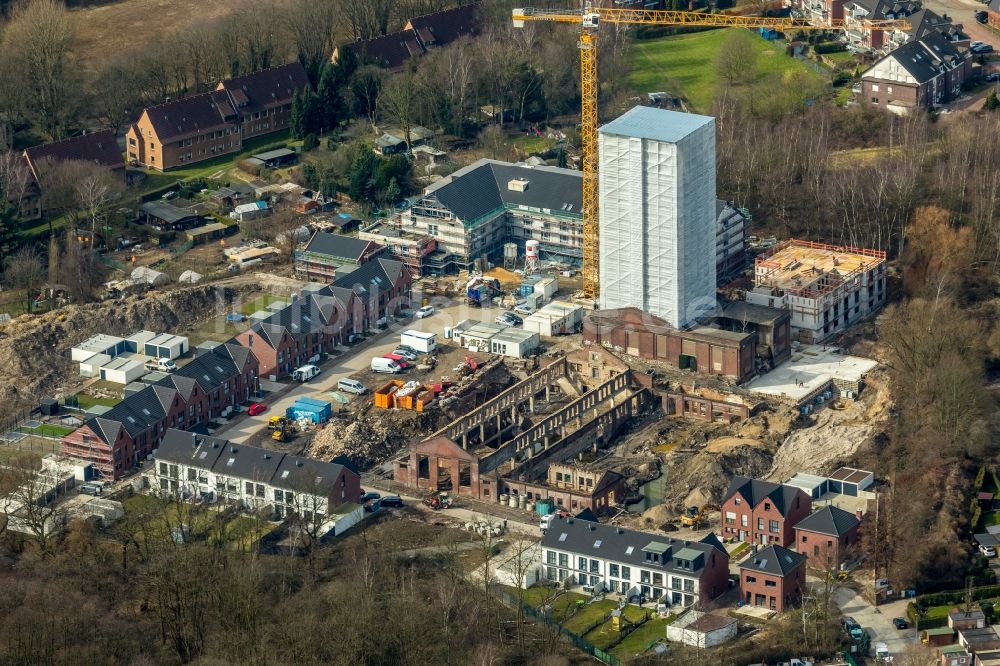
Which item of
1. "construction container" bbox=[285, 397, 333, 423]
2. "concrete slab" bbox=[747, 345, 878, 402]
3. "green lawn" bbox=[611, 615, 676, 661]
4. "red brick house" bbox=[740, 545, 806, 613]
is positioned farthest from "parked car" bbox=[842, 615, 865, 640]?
"construction container" bbox=[285, 397, 333, 423]

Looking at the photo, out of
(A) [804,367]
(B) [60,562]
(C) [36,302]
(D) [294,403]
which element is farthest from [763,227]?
(B) [60,562]

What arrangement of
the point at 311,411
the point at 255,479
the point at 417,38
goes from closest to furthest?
the point at 255,479
the point at 311,411
the point at 417,38

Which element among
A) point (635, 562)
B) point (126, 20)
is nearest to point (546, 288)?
point (635, 562)

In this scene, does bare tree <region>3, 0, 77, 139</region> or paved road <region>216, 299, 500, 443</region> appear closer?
paved road <region>216, 299, 500, 443</region>

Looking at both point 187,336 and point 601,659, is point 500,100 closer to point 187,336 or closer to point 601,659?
point 187,336

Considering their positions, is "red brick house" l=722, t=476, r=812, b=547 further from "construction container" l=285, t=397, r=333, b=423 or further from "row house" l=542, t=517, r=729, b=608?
"construction container" l=285, t=397, r=333, b=423

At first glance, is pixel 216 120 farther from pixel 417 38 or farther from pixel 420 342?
pixel 420 342

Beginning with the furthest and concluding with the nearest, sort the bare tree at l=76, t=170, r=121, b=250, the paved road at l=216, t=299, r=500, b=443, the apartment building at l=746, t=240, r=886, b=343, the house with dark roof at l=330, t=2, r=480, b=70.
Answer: the house with dark roof at l=330, t=2, r=480, b=70
the bare tree at l=76, t=170, r=121, b=250
the apartment building at l=746, t=240, r=886, b=343
the paved road at l=216, t=299, r=500, b=443
